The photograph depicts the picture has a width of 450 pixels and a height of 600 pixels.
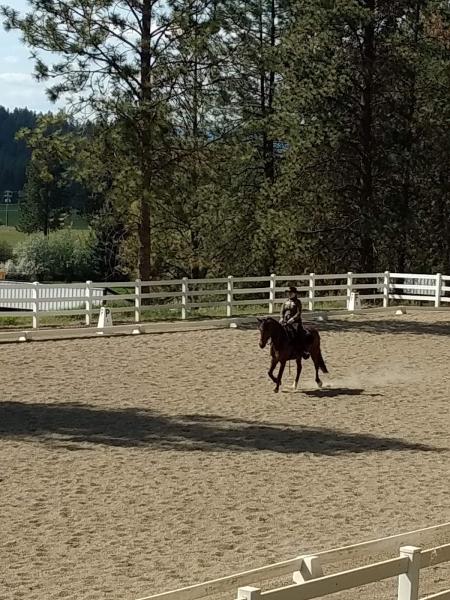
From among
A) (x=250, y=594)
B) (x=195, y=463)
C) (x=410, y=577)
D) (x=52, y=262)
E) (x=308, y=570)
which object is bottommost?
(x=195, y=463)

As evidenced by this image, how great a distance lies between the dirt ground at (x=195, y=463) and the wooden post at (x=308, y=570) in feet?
4.30

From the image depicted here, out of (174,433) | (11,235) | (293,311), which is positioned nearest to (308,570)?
(174,433)

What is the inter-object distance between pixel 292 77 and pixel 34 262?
47.6 m

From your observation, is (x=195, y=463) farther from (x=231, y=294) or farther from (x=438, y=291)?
(x=438, y=291)

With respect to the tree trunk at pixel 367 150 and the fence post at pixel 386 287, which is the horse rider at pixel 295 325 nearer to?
the fence post at pixel 386 287

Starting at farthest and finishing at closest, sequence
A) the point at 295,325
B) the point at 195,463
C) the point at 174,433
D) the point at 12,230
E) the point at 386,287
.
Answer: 1. the point at 12,230
2. the point at 386,287
3. the point at 295,325
4. the point at 174,433
5. the point at 195,463

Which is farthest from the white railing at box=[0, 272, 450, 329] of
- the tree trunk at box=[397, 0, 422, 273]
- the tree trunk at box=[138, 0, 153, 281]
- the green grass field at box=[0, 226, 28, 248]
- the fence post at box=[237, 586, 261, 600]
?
the green grass field at box=[0, 226, 28, 248]

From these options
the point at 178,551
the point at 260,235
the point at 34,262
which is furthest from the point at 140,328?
the point at 34,262

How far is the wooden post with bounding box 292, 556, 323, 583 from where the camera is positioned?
18.9 ft

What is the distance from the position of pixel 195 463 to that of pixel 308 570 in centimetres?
602

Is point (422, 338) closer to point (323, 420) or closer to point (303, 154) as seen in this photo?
point (323, 420)

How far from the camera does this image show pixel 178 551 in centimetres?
831

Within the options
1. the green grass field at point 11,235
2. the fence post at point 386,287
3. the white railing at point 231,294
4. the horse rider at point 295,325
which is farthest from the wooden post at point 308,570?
the green grass field at point 11,235

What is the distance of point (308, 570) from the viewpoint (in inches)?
227
